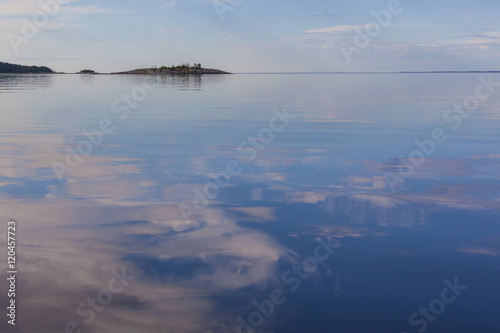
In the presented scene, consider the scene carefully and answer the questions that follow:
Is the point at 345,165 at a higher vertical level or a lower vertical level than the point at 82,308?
higher

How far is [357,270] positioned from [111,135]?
14734 mm

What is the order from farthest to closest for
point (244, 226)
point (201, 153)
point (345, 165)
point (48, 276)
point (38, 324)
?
point (201, 153) < point (345, 165) < point (244, 226) < point (48, 276) < point (38, 324)

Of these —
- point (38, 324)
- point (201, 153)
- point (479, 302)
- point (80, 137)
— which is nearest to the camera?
point (38, 324)

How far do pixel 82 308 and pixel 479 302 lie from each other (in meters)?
5.11

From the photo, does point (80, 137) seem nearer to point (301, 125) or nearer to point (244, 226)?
point (301, 125)

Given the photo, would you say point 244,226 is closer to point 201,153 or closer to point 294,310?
point 294,310

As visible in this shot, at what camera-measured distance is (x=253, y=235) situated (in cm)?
838

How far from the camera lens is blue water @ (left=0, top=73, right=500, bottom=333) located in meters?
5.89

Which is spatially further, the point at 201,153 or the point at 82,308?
the point at 201,153

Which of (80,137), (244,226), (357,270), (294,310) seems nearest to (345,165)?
(244,226)

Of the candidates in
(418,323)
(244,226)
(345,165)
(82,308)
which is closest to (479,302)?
(418,323)

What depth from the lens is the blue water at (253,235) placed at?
5887 mm

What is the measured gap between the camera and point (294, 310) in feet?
19.5

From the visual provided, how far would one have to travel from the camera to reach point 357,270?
698 cm
